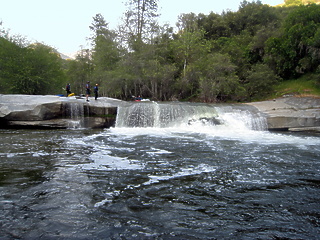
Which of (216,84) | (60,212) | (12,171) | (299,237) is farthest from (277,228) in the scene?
(216,84)

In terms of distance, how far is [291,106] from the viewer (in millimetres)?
13477

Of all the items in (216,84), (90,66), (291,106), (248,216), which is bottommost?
(248,216)

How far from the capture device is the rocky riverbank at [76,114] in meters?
11.5

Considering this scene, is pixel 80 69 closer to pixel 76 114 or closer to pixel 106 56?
pixel 106 56

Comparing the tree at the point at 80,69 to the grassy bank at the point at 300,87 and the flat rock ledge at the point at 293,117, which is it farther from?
the flat rock ledge at the point at 293,117

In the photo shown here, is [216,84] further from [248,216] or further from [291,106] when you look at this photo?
[248,216]

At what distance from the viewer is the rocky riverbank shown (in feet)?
37.7

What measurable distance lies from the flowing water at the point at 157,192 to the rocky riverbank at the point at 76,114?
5074 millimetres

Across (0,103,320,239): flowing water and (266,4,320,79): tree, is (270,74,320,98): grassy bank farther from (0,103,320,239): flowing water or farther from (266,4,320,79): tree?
(0,103,320,239): flowing water

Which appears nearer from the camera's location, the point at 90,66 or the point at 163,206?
the point at 163,206

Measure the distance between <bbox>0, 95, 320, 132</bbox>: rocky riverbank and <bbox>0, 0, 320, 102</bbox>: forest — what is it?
702cm

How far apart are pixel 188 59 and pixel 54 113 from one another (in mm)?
16177

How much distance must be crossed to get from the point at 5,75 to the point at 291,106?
2130 centimetres

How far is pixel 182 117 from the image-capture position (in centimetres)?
1275
